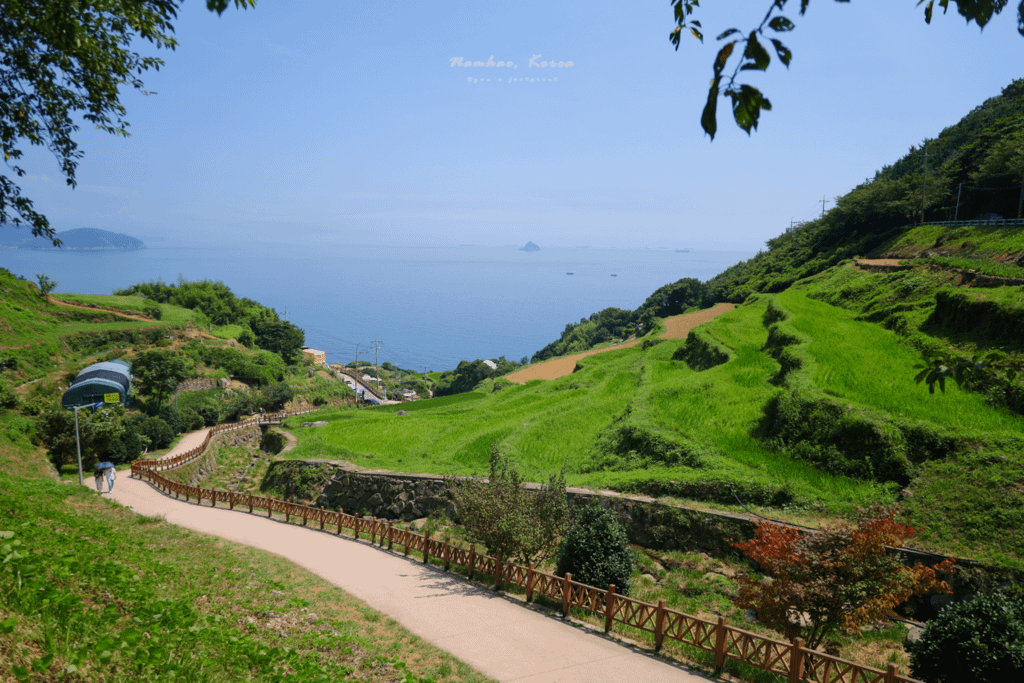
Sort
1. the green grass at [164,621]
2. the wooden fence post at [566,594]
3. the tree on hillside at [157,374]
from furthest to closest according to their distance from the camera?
the tree on hillside at [157,374] → the wooden fence post at [566,594] → the green grass at [164,621]

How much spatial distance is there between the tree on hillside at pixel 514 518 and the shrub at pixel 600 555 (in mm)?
1196

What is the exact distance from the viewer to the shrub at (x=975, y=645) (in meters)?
8.52

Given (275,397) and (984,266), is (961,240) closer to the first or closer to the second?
(984,266)

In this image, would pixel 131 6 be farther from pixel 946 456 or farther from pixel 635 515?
pixel 946 456

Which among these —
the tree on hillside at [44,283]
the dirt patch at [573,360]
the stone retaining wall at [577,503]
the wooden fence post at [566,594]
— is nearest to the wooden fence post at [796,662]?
the wooden fence post at [566,594]

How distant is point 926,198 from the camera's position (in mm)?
45438

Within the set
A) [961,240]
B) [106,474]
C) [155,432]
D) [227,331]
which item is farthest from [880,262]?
[227,331]

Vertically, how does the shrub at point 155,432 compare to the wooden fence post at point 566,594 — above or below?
below

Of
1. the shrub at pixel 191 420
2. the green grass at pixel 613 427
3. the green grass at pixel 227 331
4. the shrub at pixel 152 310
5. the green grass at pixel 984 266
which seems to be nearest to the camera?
the green grass at pixel 613 427

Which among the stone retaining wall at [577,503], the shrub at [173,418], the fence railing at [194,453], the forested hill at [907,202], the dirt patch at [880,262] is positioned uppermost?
the forested hill at [907,202]

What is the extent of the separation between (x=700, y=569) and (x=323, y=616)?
10.2 meters

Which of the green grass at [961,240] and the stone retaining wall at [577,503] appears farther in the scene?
the green grass at [961,240]

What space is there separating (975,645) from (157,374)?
5035cm

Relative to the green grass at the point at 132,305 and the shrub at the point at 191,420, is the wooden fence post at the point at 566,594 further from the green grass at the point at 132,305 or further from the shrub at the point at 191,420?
the green grass at the point at 132,305
